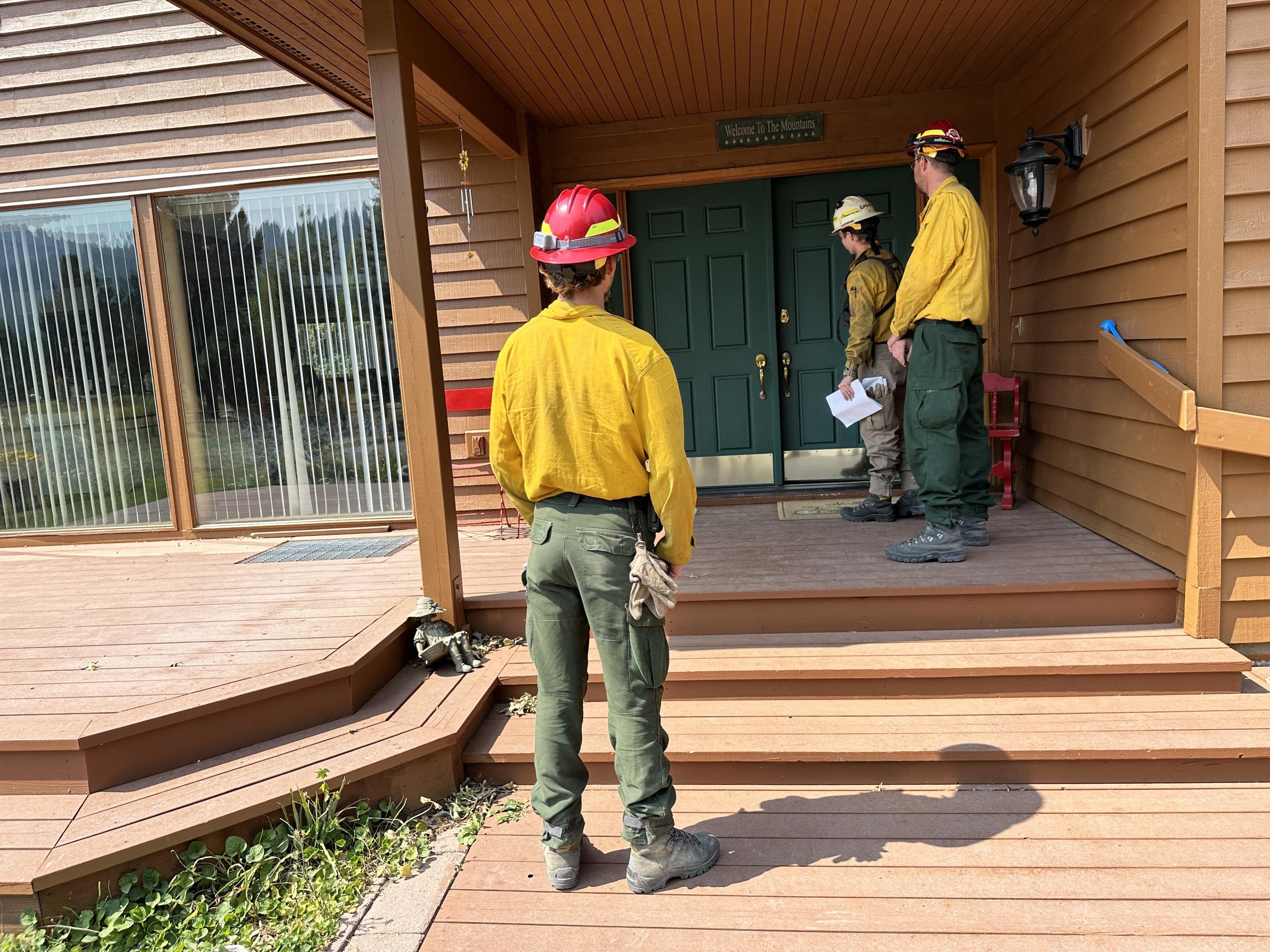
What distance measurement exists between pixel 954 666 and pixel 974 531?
113cm

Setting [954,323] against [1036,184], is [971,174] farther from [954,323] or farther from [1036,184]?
[954,323]

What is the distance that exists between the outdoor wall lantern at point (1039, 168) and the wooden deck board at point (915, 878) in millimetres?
2834

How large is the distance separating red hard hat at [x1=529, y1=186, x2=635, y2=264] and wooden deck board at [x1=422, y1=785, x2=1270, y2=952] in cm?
169

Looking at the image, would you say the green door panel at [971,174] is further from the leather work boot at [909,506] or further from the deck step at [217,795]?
the deck step at [217,795]

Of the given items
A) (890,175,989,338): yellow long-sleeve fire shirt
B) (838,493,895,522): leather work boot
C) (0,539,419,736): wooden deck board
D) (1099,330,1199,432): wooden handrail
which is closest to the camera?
(0,539,419,736): wooden deck board

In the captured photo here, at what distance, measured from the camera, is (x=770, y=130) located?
5406mm

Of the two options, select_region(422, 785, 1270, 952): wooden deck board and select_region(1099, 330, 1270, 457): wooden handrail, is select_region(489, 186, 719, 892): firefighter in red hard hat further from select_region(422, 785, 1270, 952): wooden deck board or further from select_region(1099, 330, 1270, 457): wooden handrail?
select_region(1099, 330, 1270, 457): wooden handrail

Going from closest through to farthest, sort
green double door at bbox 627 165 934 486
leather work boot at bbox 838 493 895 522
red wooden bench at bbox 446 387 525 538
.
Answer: leather work boot at bbox 838 493 895 522 < red wooden bench at bbox 446 387 525 538 < green double door at bbox 627 165 934 486

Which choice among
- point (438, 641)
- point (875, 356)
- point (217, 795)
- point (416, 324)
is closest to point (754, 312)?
point (875, 356)

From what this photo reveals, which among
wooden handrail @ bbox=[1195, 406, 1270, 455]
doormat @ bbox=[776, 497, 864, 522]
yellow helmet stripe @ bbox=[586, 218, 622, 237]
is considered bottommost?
doormat @ bbox=[776, 497, 864, 522]

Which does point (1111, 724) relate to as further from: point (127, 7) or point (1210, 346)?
point (127, 7)

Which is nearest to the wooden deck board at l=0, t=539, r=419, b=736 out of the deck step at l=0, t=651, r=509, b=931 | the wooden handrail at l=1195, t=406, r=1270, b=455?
the deck step at l=0, t=651, r=509, b=931

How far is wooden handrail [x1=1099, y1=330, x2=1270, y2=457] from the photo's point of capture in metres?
3.11

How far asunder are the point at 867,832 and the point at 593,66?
12.4 feet
